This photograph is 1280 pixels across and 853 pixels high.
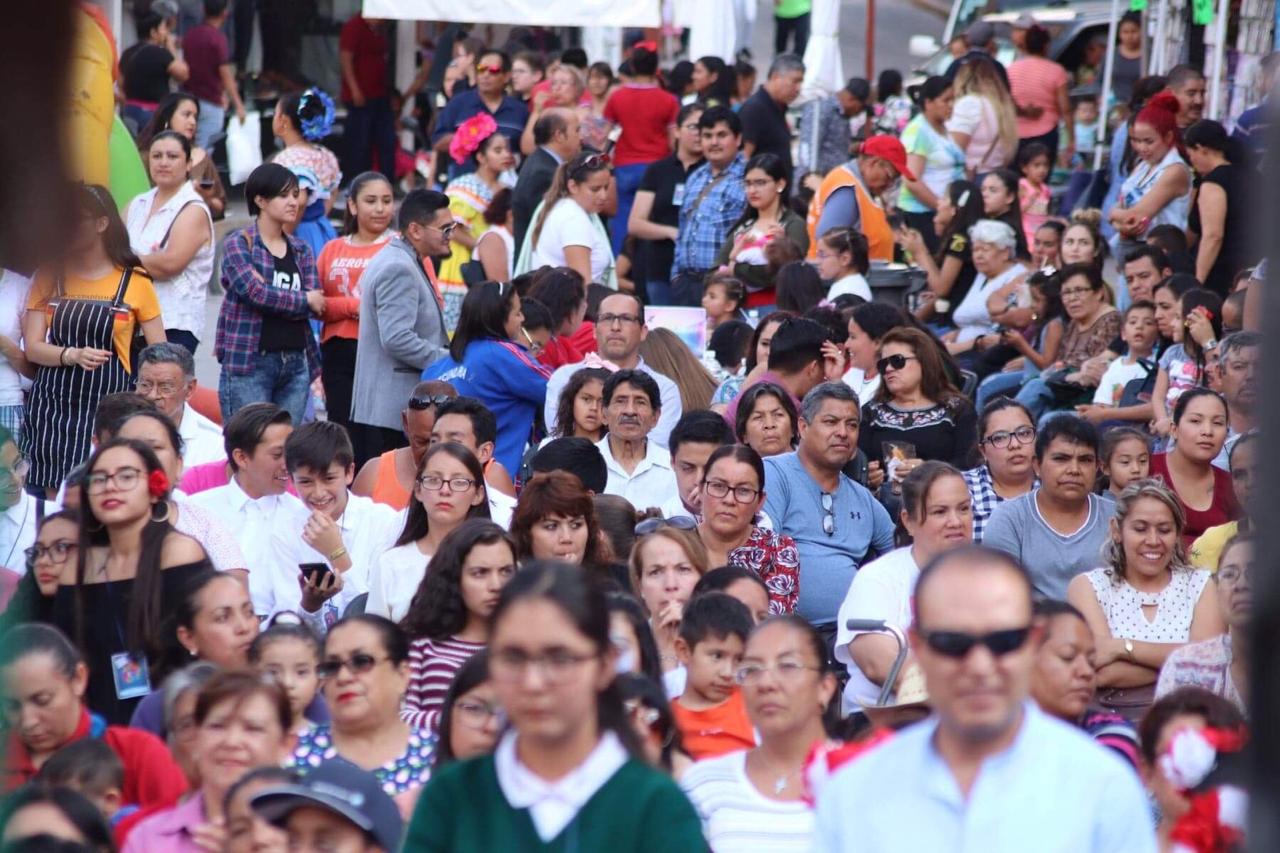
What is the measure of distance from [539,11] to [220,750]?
994 centimetres

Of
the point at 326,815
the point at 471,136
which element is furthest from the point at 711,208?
the point at 326,815

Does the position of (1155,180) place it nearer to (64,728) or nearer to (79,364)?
(79,364)

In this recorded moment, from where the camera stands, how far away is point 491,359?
8070 mm

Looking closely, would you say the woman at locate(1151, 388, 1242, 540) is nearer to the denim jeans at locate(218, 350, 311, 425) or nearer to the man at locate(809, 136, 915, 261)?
the denim jeans at locate(218, 350, 311, 425)

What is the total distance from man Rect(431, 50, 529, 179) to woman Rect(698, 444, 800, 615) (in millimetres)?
7579

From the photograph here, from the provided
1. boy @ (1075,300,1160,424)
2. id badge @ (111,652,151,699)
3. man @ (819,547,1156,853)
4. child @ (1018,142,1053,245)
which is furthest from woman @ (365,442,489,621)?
child @ (1018,142,1053,245)

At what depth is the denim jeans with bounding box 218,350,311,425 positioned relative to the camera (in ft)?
27.9

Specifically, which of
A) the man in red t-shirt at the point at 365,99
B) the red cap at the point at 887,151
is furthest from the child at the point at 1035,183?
the man in red t-shirt at the point at 365,99

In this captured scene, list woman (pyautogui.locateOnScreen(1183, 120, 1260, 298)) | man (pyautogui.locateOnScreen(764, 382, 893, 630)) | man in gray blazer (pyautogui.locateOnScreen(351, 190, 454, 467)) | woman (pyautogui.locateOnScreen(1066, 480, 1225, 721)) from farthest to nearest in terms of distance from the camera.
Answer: woman (pyautogui.locateOnScreen(1183, 120, 1260, 298)), man in gray blazer (pyautogui.locateOnScreen(351, 190, 454, 467)), man (pyautogui.locateOnScreen(764, 382, 893, 630)), woman (pyautogui.locateOnScreen(1066, 480, 1225, 721))

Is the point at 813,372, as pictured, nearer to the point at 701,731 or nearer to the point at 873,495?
the point at 873,495

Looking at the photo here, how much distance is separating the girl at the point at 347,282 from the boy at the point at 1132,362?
11.6 ft

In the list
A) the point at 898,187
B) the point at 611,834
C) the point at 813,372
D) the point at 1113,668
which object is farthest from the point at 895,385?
→ the point at 898,187

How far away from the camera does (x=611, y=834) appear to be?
270cm

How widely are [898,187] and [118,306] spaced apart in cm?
730
